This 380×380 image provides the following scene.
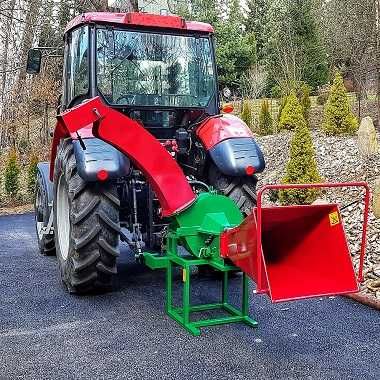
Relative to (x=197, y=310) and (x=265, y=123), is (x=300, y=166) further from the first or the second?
(x=265, y=123)

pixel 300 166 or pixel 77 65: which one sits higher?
pixel 77 65

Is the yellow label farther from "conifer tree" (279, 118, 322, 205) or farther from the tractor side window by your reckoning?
"conifer tree" (279, 118, 322, 205)

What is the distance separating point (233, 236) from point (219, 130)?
1.45 metres

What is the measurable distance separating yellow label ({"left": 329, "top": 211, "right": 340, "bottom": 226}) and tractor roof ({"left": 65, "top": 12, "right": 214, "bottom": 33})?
241cm

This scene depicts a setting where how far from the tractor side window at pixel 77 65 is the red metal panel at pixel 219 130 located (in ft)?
3.55

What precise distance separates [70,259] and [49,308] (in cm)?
40

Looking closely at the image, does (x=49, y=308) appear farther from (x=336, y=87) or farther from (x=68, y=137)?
(x=336, y=87)

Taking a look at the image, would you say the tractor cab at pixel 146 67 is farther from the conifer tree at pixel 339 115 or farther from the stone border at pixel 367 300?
the conifer tree at pixel 339 115

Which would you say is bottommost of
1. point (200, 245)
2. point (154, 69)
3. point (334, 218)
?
point (200, 245)

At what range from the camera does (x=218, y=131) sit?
4.56 m

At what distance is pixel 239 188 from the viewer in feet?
15.0

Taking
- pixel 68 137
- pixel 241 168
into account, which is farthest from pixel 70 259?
pixel 241 168

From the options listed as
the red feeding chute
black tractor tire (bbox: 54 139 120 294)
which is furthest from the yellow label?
black tractor tire (bbox: 54 139 120 294)

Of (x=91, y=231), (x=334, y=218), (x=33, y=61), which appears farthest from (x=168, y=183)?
(x=33, y=61)
